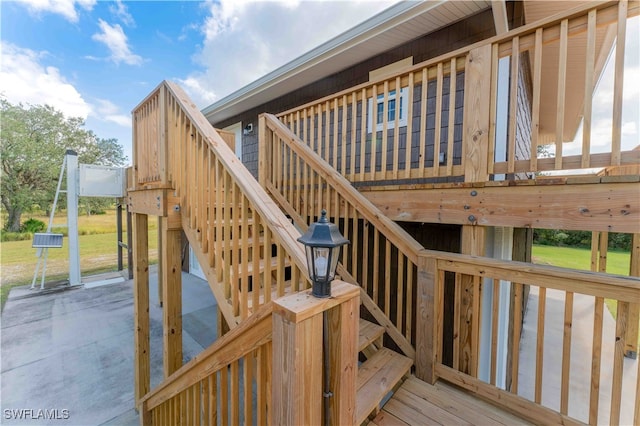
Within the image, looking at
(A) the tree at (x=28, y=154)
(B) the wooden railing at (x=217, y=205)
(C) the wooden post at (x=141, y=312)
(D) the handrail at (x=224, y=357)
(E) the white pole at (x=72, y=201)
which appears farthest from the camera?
(A) the tree at (x=28, y=154)

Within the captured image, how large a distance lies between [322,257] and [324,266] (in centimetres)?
4

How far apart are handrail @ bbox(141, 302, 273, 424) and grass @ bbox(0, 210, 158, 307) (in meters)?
6.80

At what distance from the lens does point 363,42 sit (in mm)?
3885

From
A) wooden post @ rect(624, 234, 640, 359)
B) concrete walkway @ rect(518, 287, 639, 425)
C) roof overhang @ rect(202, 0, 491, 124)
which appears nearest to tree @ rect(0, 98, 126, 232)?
roof overhang @ rect(202, 0, 491, 124)

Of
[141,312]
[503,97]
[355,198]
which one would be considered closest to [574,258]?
[503,97]

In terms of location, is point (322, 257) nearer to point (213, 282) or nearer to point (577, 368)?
point (213, 282)

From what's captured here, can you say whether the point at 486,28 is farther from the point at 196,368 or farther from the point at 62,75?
the point at 62,75

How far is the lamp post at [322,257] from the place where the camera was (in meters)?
1.00

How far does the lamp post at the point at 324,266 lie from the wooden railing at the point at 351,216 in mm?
1128

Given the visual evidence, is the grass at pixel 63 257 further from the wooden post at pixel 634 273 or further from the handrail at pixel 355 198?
the wooden post at pixel 634 273

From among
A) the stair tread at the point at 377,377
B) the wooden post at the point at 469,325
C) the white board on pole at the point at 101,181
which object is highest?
the white board on pole at the point at 101,181

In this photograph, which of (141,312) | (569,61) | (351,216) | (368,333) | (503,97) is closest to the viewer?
(368,333)

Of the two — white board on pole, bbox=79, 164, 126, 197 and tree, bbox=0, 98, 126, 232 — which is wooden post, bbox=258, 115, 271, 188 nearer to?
white board on pole, bbox=79, 164, 126, 197

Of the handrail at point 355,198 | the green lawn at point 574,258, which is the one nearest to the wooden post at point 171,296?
the handrail at point 355,198
